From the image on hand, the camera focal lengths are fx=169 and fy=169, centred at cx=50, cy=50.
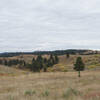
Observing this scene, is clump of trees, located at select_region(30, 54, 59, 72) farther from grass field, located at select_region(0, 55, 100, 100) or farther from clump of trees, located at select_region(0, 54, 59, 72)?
grass field, located at select_region(0, 55, 100, 100)

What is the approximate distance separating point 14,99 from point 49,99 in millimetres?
2020

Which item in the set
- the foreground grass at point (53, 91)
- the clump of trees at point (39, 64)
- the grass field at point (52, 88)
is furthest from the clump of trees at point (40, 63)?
the foreground grass at point (53, 91)

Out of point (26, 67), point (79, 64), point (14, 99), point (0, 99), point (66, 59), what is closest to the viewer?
point (14, 99)

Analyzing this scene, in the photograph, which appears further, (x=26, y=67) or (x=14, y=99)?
(x=26, y=67)

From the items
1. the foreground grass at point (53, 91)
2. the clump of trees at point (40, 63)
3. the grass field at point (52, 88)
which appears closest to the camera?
the foreground grass at point (53, 91)

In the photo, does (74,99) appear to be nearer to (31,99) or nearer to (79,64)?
(31,99)

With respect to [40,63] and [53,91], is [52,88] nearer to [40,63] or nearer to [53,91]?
[53,91]

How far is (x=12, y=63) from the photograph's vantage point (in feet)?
417

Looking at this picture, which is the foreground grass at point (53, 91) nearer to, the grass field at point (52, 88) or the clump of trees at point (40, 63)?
the grass field at point (52, 88)

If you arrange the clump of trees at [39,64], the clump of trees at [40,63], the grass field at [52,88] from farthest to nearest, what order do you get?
the clump of trees at [40,63], the clump of trees at [39,64], the grass field at [52,88]

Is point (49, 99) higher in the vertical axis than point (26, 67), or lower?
higher

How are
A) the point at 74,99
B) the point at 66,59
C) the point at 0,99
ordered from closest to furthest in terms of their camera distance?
1. the point at 74,99
2. the point at 0,99
3. the point at 66,59

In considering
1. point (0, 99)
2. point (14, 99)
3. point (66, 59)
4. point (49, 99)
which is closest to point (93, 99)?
point (49, 99)

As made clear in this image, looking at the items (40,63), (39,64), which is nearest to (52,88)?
(39,64)
